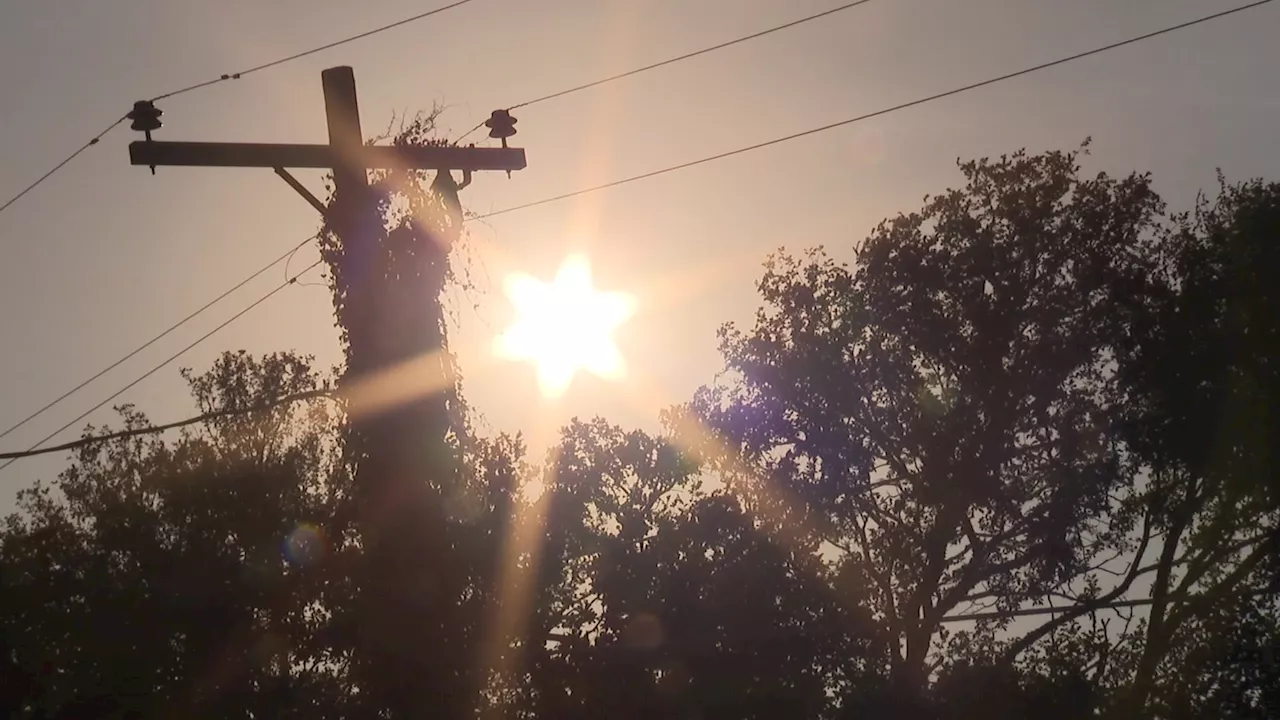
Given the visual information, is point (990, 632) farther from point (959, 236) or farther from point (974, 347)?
point (959, 236)

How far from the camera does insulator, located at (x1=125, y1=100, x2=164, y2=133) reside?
14.1 metres

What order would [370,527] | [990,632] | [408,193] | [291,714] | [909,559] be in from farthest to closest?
1. [909,559]
2. [990,632]
3. [291,714]
4. [408,193]
5. [370,527]

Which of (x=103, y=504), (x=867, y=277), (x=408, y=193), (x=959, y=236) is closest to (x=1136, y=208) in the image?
(x=959, y=236)

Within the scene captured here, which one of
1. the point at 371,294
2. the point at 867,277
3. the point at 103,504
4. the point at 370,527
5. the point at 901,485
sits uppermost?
the point at 867,277

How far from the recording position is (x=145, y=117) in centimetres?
1412

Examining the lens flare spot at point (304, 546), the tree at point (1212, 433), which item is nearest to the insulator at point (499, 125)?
the lens flare spot at point (304, 546)

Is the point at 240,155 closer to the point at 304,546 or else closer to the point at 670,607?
the point at 304,546

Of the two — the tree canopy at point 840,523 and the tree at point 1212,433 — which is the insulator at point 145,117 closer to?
the tree canopy at point 840,523

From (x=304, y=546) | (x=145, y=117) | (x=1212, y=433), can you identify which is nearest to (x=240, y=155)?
(x=145, y=117)

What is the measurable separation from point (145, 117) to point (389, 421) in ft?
14.3

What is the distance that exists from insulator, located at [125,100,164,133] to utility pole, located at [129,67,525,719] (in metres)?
0.01

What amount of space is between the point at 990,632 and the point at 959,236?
333 inches

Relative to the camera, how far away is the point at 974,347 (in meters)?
27.8

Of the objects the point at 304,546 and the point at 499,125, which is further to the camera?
the point at 304,546
